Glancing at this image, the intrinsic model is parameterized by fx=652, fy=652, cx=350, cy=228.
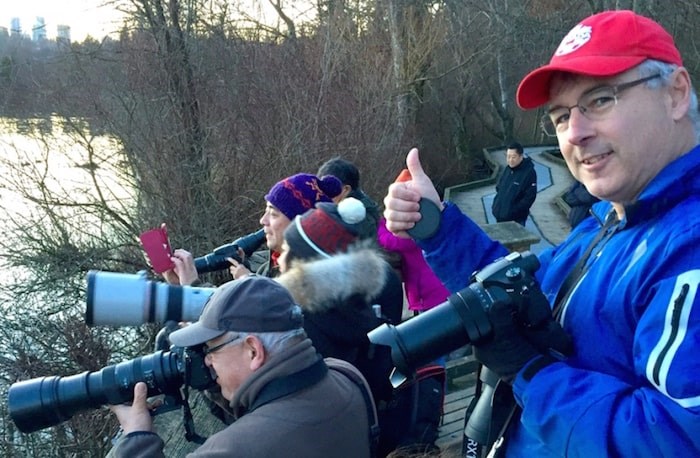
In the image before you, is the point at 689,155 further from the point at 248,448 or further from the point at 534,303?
the point at 248,448

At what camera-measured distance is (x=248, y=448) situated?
1622mm

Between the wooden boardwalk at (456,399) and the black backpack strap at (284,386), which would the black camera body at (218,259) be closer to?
the wooden boardwalk at (456,399)

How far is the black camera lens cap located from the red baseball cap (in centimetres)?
49

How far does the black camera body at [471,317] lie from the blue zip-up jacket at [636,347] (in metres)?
0.10

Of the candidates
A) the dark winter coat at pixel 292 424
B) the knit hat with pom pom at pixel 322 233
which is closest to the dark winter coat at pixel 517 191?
the knit hat with pom pom at pixel 322 233

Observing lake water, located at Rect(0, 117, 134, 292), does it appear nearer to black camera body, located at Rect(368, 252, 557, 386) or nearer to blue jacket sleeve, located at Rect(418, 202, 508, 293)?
blue jacket sleeve, located at Rect(418, 202, 508, 293)

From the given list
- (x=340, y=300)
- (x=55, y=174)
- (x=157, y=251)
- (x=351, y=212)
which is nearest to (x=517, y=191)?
(x=157, y=251)

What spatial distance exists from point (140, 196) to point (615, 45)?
7.79 m

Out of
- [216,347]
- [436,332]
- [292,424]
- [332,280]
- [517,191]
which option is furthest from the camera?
[517,191]

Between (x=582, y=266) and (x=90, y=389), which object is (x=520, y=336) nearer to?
(x=582, y=266)

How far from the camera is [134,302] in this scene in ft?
8.00

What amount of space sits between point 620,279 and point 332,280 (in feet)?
3.91

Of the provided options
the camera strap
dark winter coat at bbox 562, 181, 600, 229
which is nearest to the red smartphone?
the camera strap

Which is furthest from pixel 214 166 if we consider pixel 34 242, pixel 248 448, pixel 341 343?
pixel 248 448
